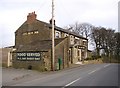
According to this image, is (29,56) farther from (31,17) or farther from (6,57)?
(31,17)

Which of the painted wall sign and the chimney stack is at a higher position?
the chimney stack

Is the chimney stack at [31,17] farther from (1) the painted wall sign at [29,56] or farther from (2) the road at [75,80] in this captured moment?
(2) the road at [75,80]

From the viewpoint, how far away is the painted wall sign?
3761 cm

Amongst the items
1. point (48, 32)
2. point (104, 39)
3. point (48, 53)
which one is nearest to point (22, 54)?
point (48, 53)

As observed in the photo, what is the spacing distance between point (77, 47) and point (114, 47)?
3868 cm

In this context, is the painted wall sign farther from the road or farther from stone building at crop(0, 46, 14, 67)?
the road

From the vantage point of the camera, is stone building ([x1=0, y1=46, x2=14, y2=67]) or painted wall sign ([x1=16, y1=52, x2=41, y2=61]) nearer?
painted wall sign ([x1=16, y1=52, x2=41, y2=61])

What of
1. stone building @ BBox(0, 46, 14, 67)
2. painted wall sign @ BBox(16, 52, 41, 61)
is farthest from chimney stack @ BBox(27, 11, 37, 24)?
painted wall sign @ BBox(16, 52, 41, 61)

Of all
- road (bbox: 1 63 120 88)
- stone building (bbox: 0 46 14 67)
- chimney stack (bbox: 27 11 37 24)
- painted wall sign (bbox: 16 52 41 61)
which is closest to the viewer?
road (bbox: 1 63 120 88)

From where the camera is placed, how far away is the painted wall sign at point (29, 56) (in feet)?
123

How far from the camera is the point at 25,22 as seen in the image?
61875 millimetres

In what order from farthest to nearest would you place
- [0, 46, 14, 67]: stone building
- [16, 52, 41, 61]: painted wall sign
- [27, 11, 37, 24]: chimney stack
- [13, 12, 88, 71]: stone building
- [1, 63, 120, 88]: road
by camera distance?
[27, 11, 37, 24]: chimney stack
[0, 46, 14, 67]: stone building
[16, 52, 41, 61]: painted wall sign
[13, 12, 88, 71]: stone building
[1, 63, 120, 88]: road

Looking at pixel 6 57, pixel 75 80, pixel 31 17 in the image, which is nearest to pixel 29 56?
pixel 6 57

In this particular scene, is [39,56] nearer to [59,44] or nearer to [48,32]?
[59,44]
